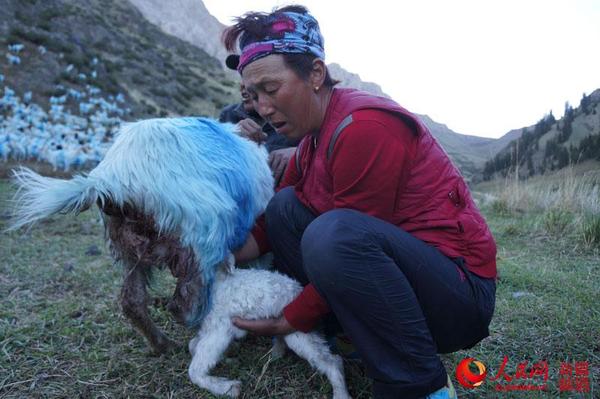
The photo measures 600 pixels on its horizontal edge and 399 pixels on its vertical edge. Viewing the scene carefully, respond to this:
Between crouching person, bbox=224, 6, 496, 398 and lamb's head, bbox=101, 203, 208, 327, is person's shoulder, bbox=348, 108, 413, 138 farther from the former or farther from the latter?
lamb's head, bbox=101, 203, 208, 327

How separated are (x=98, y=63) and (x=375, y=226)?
47.0ft

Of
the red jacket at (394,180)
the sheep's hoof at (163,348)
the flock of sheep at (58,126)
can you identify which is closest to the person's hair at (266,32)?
the red jacket at (394,180)

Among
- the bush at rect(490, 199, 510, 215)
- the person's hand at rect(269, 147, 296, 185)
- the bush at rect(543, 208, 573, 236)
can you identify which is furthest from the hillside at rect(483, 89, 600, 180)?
the person's hand at rect(269, 147, 296, 185)

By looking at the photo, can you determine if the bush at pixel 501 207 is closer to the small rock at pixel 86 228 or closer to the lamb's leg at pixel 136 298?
the small rock at pixel 86 228

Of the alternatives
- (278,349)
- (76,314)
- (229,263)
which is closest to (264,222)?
(229,263)

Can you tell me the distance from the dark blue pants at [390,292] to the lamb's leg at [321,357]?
7.1 inches

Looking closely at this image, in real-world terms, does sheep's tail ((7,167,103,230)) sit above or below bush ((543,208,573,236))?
below

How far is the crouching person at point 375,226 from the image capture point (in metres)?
1.32

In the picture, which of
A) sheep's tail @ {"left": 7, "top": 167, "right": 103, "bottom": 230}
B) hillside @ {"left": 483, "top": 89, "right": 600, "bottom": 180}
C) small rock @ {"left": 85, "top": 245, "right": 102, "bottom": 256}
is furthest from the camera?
hillside @ {"left": 483, "top": 89, "right": 600, "bottom": 180}

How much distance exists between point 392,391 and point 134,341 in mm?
1181

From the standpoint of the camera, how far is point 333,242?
51.7 inches

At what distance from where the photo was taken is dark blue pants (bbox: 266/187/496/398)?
1.31m

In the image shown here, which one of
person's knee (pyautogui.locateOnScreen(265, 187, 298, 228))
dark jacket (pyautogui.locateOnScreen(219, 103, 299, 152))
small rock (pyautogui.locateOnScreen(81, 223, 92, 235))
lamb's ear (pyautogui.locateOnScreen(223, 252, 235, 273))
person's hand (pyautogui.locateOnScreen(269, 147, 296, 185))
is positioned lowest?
small rock (pyautogui.locateOnScreen(81, 223, 92, 235))

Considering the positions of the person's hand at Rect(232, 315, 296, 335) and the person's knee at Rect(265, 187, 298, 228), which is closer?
the person's hand at Rect(232, 315, 296, 335)
